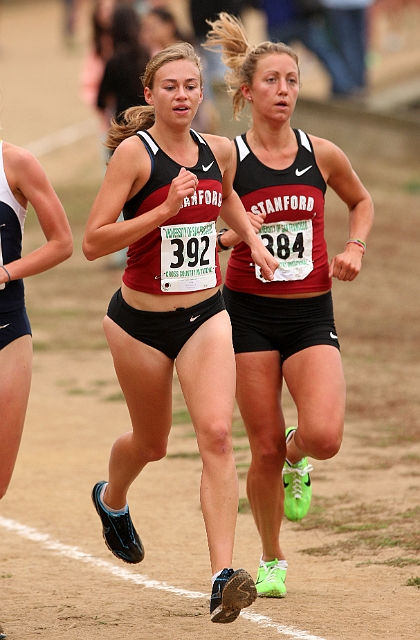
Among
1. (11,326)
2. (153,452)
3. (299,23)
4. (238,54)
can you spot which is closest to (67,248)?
(11,326)

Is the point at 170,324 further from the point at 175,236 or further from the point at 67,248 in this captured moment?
the point at 67,248

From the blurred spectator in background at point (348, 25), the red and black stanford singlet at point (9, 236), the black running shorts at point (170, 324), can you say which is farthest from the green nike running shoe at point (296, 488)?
the blurred spectator in background at point (348, 25)

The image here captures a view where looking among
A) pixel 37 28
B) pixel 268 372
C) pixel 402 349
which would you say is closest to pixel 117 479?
pixel 268 372

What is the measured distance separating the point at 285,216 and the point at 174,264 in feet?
2.64

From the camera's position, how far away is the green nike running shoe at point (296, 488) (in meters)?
5.83

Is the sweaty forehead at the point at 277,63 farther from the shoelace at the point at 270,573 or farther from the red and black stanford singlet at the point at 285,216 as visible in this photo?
the shoelace at the point at 270,573

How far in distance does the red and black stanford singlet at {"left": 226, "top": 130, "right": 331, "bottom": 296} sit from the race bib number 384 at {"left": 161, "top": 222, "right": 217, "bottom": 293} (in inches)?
22.3

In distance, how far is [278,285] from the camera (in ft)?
17.8

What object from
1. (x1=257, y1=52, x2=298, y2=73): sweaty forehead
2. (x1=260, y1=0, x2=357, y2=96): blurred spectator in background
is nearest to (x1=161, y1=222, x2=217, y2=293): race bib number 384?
(x1=257, y1=52, x2=298, y2=73): sweaty forehead

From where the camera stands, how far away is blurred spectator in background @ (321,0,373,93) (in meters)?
16.5

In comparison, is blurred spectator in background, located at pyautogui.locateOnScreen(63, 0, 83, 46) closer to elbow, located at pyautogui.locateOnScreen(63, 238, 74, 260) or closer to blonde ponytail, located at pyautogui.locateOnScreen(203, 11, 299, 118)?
blonde ponytail, located at pyautogui.locateOnScreen(203, 11, 299, 118)

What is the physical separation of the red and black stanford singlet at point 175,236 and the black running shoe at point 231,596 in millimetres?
1252

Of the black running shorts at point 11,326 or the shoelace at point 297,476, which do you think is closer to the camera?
the black running shorts at point 11,326

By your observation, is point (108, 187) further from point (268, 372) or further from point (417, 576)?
point (417, 576)
